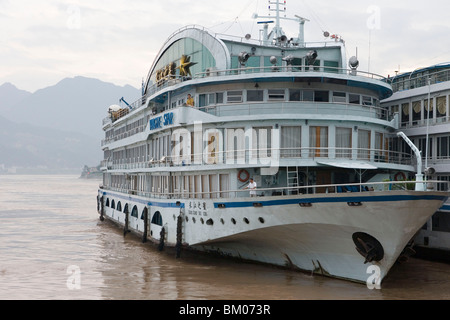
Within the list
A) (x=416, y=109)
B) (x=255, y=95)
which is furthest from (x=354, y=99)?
(x=416, y=109)

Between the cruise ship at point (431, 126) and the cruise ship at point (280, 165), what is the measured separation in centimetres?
128

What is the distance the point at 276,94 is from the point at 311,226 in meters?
8.17

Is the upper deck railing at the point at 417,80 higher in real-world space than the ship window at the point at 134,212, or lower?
higher

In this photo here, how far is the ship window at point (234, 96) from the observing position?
26.8 meters

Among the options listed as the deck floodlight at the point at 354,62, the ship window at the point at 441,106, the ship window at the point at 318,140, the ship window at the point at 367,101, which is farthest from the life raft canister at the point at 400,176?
the deck floodlight at the point at 354,62

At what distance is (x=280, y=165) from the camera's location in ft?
78.8

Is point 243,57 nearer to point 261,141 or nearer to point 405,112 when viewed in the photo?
point 261,141

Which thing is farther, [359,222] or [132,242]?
[132,242]

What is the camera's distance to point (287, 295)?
2014cm

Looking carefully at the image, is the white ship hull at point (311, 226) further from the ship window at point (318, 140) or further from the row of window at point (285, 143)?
the ship window at point (318, 140)

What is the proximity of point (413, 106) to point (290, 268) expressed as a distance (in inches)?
564
